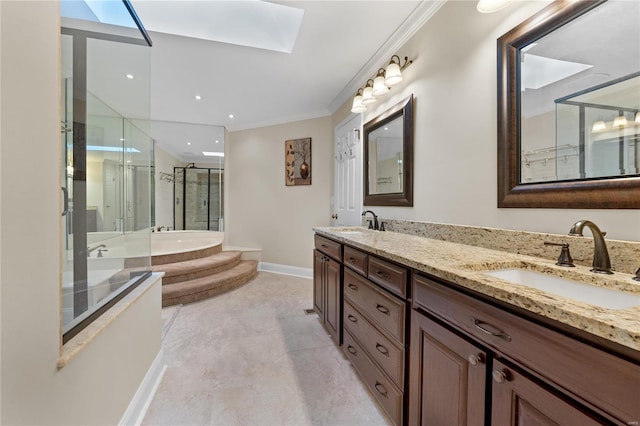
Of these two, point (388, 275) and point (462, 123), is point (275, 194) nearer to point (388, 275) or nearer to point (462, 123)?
point (462, 123)

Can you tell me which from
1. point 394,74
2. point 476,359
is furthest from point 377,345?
point 394,74

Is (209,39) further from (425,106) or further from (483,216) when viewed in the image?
(483,216)

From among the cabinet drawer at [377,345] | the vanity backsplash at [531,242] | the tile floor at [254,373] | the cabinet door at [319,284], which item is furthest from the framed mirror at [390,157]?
the tile floor at [254,373]

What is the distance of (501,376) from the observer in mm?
757

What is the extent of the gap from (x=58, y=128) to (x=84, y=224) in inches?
29.7

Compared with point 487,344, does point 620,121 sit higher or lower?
higher

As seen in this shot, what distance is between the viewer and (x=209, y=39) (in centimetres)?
228

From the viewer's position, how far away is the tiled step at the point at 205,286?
3074mm

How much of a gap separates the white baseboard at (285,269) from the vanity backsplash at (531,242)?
2.54 meters

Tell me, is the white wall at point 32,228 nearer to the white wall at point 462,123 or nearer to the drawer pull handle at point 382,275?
the drawer pull handle at point 382,275

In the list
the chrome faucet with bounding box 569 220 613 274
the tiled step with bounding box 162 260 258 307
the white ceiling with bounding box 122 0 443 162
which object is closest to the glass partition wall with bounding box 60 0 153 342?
the white ceiling with bounding box 122 0 443 162

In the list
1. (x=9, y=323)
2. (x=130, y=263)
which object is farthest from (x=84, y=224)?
(x=9, y=323)

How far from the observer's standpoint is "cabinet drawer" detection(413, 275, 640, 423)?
513 millimetres

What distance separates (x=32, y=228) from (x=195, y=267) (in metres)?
2.97
